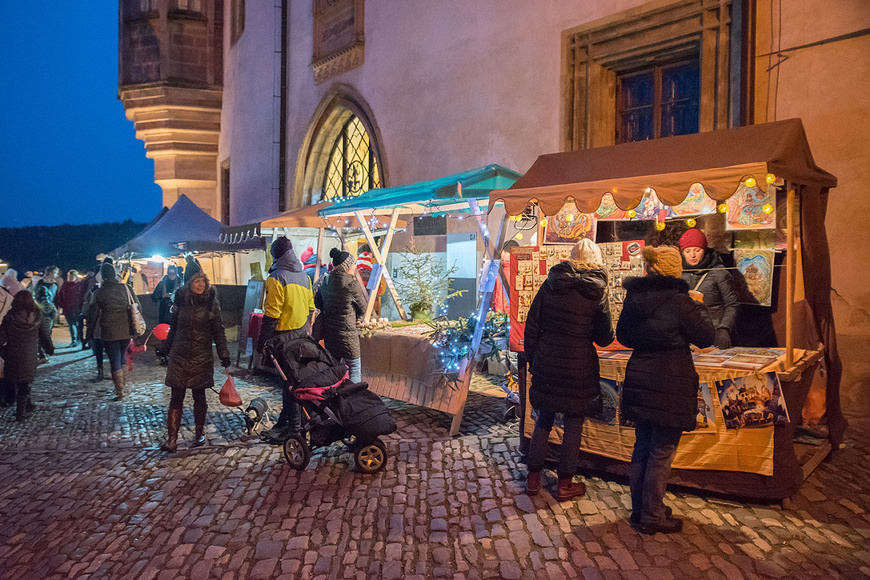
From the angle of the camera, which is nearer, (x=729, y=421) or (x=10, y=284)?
(x=729, y=421)

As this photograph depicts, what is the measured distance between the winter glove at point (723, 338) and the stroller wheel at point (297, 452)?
3419mm

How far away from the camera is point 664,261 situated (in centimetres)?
357

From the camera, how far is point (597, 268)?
4.04 m

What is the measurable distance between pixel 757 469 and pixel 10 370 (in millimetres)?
7386

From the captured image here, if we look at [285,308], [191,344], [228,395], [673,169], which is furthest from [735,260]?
[191,344]

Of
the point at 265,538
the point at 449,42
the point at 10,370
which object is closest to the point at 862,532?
the point at 265,538

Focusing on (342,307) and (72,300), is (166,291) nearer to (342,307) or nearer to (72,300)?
(72,300)

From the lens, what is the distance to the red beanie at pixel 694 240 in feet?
17.5

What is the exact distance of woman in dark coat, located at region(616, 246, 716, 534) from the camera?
3.50 metres

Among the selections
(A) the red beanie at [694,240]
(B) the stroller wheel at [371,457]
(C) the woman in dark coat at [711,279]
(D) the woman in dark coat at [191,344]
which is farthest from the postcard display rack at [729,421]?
(D) the woman in dark coat at [191,344]

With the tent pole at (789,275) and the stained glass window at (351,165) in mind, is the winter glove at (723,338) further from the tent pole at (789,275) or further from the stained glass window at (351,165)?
the stained glass window at (351,165)

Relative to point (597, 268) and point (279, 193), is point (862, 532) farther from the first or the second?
point (279, 193)

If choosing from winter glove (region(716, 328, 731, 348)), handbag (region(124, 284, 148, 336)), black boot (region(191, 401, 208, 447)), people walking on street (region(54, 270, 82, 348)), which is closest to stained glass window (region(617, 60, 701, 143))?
winter glove (region(716, 328, 731, 348))

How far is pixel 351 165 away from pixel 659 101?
7.62 meters
